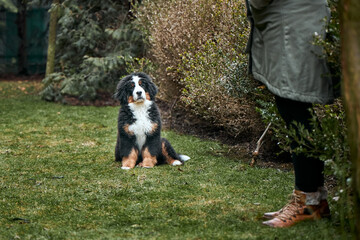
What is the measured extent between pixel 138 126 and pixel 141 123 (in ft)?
0.16

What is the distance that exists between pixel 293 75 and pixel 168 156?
291 centimetres

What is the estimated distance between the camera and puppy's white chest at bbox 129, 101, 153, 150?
532 cm

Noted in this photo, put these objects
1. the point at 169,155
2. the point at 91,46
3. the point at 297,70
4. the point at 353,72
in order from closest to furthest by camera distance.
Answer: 1. the point at 353,72
2. the point at 297,70
3. the point at 169,155
4. the point at 91,46

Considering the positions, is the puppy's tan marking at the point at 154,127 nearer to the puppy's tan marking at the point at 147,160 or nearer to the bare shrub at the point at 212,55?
the puppy's tan marking at the point at 147,160

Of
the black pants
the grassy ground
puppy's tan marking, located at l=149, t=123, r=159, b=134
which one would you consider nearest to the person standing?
the black pants

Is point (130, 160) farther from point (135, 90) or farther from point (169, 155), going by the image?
point (135, 90)

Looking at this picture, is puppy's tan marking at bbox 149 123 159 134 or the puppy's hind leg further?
the puppy's hind leg

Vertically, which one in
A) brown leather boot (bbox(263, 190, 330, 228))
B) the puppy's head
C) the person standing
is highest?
the person standing

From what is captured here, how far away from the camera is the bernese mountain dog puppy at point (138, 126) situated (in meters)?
5.32

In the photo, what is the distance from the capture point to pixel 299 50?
2.84m

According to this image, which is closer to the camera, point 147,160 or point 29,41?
point 147,160

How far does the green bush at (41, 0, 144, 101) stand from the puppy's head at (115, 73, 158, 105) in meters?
5.44

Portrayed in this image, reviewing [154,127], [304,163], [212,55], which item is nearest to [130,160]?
[154,127]

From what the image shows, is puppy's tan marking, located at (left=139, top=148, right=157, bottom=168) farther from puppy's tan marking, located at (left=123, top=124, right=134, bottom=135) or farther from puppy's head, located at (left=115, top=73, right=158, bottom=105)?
puppy's head, located at (left=115, top=73, right=158, bottom=105)
